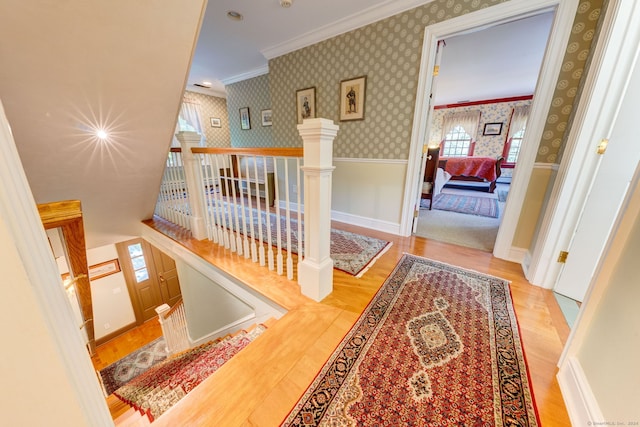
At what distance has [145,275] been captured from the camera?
4.85 metres

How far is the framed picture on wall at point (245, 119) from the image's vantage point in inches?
178

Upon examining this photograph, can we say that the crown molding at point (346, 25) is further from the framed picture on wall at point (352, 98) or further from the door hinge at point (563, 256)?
the door hinge at point (563, 256)

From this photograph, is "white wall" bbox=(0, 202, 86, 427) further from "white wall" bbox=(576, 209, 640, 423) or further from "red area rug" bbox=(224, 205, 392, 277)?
"white wall" bbox=(576, 209, 640, 423)

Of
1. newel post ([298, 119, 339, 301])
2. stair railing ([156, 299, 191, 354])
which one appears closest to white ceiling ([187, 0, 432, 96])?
newel post ([298, 119, 339, 301])

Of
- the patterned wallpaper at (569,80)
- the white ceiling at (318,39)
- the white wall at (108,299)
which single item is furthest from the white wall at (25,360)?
the white wall at (108,299)

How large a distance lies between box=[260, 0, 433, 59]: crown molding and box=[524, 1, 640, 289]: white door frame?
1.38m

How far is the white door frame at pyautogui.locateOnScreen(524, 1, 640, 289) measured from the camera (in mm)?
1265

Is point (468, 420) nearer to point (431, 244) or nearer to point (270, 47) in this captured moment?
point (431, 244)

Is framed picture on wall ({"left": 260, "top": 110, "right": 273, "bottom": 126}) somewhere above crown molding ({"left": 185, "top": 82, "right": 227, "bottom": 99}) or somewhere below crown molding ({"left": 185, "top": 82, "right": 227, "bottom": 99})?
below

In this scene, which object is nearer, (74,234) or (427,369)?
(74,234)

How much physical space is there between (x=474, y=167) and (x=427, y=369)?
5.69 m

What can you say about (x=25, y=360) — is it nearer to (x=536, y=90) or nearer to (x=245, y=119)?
(x=536, y=90)

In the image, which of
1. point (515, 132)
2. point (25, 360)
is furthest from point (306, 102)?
point (515, 132)

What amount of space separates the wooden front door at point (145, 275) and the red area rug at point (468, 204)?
5.75 metres
